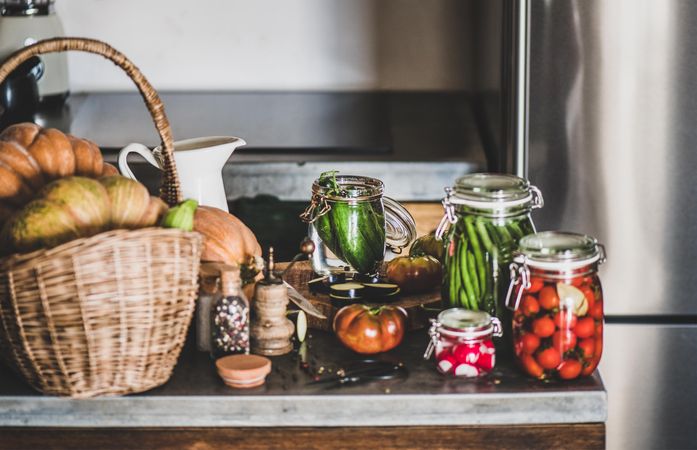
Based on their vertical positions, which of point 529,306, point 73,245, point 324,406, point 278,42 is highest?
point 278,42

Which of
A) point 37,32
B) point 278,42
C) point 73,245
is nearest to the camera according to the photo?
point 73,245

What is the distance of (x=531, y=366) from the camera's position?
116 centimetres

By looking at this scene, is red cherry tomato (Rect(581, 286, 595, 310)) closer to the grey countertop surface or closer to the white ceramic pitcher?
the grey countertop surface

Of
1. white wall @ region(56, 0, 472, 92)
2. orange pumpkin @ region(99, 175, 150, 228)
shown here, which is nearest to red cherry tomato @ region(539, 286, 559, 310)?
orange pumpkin @ region(99, 175, 150, 228)

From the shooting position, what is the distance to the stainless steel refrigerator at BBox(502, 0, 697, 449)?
87.4 inches

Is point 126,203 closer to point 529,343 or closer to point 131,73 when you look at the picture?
point 131,73

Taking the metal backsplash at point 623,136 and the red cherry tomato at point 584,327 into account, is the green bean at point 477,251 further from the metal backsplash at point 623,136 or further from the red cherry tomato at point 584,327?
the metal backsplash at point 623,136

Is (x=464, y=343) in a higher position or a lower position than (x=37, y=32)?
lower

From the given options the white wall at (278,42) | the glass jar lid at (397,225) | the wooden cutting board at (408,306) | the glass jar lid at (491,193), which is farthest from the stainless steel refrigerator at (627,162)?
the glass jar lid at (491,193)

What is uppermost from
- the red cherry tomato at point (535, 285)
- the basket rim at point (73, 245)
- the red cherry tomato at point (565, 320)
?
the basket rim at point (73, 245)

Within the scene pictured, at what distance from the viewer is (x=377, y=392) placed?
114cm

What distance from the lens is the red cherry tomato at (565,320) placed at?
112cm

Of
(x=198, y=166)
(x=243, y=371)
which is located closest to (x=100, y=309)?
(x=243, y=371)

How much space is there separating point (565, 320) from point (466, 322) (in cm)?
12
